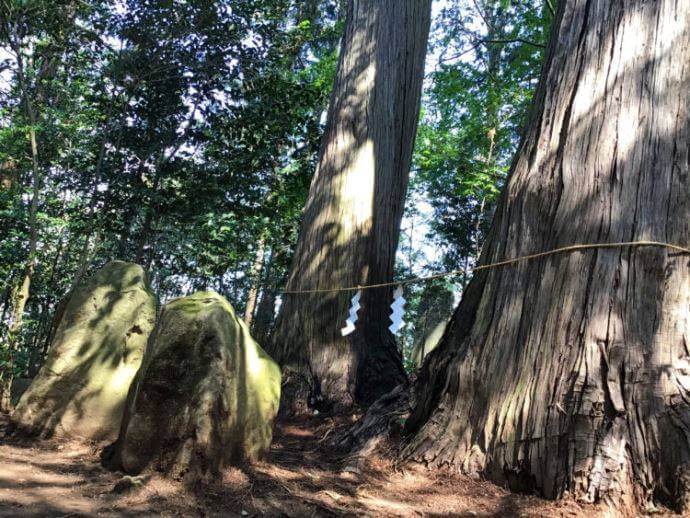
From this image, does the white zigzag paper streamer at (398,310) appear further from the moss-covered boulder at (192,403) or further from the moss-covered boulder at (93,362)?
the moss-covered boulder at (93,362)

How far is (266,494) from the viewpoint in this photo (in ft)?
9.04

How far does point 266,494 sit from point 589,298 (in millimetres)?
1959

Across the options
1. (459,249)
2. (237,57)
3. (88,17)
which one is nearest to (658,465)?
(237,57)

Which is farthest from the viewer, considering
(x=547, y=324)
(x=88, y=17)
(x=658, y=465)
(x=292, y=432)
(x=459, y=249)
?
(x=459, y=249)

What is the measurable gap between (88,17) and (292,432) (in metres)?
6.23

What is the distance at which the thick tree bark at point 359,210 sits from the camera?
16.9 ft

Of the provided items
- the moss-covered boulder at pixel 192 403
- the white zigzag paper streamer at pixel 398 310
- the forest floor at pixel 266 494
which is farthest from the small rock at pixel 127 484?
the white zigzag paper streamer at pixel 398 310

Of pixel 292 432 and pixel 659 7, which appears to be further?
pixel 292 432

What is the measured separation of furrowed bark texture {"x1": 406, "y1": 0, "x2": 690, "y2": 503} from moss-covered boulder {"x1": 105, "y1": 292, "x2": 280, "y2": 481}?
3.52 ft

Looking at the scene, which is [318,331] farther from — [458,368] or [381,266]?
[458,368]

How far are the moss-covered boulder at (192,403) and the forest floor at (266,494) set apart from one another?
0.37 feet

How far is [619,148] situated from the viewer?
285 centimetres

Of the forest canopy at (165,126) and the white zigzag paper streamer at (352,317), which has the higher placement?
the forest canopy at (165,126)

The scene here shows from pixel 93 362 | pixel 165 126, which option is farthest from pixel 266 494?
pixel 165 126
